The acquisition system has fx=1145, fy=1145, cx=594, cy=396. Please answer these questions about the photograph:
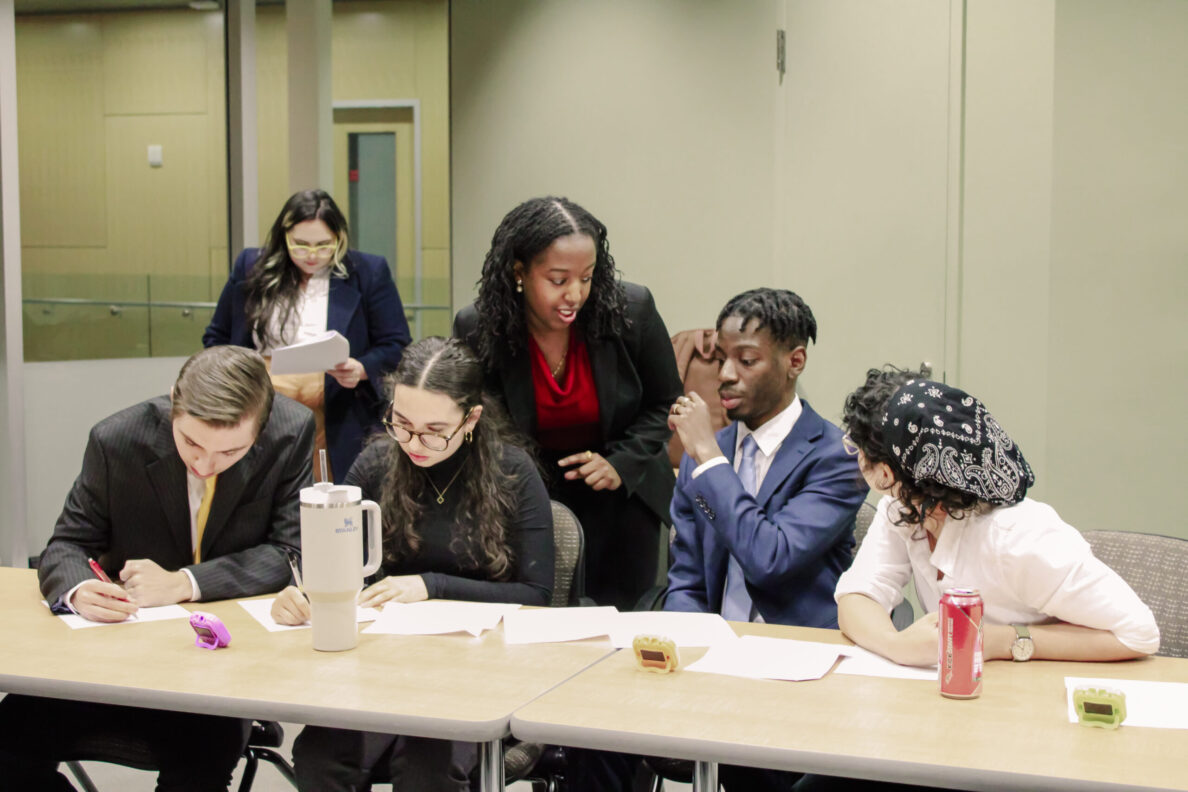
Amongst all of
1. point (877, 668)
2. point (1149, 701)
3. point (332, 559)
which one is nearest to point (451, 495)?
point (332, 559)

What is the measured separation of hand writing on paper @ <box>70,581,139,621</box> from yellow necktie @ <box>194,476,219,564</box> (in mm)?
223

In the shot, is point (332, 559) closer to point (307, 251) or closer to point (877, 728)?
point (877, 728)

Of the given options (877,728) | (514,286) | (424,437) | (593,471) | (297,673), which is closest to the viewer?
(877,728)

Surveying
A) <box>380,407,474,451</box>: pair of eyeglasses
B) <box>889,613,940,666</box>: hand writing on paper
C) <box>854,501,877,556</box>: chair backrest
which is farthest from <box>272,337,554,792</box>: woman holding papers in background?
<box>889,613,940,666</box>: hand writing on paper

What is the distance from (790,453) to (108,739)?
56.9 inches

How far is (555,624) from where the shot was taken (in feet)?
6.77

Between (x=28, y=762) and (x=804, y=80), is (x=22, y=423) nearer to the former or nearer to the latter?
(x=28, y=762)

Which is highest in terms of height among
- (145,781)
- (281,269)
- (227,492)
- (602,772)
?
(281,269)

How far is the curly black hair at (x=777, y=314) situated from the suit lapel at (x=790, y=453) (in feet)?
0.61

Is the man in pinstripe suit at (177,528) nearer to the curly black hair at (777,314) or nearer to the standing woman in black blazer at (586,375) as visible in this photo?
the standing woman in black blazer at (586,375)

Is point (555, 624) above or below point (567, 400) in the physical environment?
below

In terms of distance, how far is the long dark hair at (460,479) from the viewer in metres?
2.33

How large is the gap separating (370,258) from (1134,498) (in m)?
2.58

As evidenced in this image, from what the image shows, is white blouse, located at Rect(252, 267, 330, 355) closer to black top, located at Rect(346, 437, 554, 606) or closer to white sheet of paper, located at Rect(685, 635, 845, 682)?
black top, located at Rect(346, 437, 554, 606)
